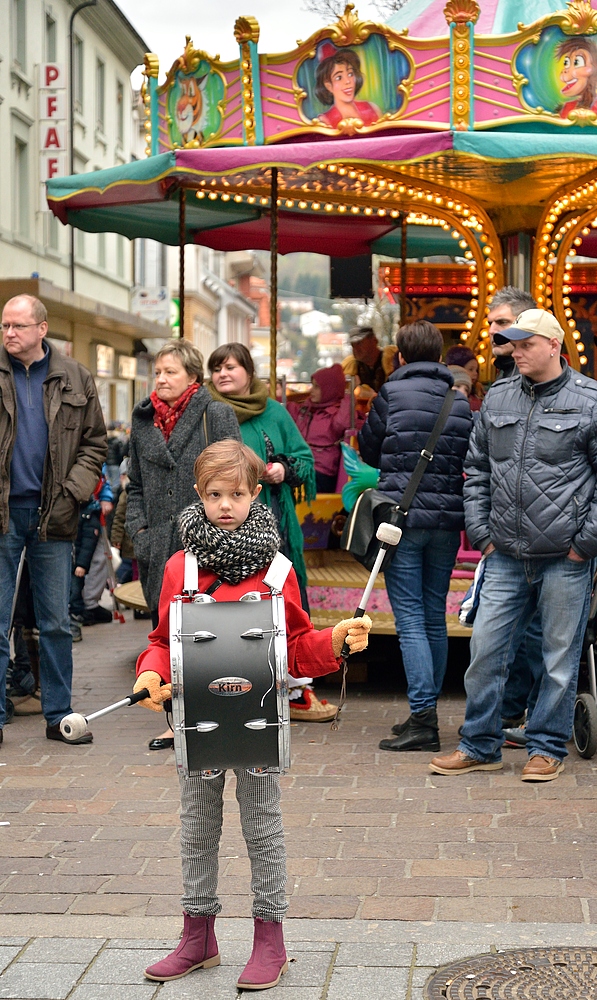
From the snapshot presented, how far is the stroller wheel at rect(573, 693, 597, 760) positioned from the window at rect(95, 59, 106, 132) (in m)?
29.5

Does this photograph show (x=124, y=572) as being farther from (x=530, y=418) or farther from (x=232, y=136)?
(x=530, y=418)

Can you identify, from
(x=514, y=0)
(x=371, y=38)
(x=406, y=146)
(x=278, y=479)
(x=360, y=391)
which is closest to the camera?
(x=278, y=479)

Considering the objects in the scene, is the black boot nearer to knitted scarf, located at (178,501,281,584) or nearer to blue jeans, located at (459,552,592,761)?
blue jeans, located at (459,552,592,761)

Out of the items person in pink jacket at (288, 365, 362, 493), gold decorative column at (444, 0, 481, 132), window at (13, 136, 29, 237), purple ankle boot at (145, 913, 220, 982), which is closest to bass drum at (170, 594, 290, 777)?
purple ankle boot at (145, 913, 220, 982)

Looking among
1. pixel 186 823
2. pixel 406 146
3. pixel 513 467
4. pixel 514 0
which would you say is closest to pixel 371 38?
pixel 406 146

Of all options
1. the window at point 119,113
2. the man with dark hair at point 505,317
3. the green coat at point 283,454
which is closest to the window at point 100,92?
the window at point 119,113

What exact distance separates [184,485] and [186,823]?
8.95ft

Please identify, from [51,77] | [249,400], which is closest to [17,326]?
[249,400]

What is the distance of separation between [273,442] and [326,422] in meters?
2.90

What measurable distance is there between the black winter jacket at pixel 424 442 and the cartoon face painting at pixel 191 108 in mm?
2887

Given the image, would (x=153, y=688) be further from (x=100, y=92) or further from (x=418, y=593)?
(x=100, y=92)

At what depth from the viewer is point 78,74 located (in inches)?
1238

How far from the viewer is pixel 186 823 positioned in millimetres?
3605

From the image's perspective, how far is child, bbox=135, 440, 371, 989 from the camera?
11.5ft
